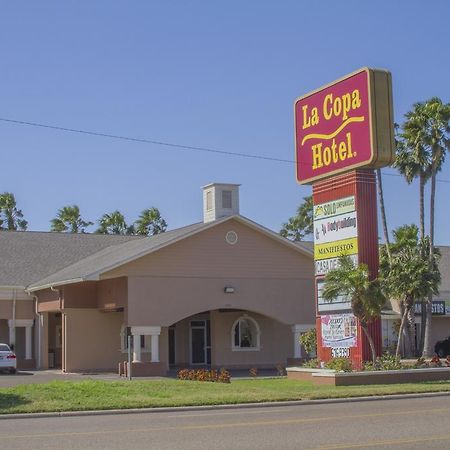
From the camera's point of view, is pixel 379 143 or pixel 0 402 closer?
pixel 0 402

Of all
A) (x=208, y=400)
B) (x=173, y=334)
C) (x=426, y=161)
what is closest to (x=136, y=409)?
(x=208, y=400)

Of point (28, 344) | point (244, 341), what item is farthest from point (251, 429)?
point (28, 344)

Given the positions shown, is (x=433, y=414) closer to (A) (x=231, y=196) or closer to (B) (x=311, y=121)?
(B) (x=311, y=121)

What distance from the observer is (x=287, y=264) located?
1419 inches

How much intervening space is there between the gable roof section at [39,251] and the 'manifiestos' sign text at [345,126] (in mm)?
16220

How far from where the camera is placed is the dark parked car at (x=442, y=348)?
1823 inches

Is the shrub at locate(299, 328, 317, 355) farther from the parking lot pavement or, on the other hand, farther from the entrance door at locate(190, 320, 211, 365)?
the parking lot pavement

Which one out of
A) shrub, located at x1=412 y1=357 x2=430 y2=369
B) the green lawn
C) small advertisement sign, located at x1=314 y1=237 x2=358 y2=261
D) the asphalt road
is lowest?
the asphalt road

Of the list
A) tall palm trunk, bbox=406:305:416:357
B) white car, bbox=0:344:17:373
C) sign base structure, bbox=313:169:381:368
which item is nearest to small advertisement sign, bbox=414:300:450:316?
tall palm trunk, bbox=406:305:416:357

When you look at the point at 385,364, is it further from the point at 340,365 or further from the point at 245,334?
the point at 245,334

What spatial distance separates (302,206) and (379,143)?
50.7 meters

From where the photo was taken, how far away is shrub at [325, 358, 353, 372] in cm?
2510

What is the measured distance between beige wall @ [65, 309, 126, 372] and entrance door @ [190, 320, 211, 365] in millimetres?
4122

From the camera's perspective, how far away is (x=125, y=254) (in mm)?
34844
